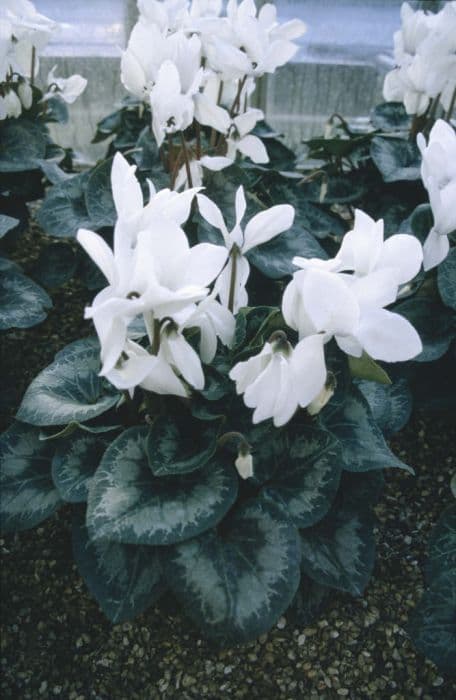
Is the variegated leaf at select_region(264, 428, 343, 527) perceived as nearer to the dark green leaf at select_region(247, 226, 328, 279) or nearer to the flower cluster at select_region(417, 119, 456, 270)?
the flower cluster at select_region(417, 119, 456, 270)

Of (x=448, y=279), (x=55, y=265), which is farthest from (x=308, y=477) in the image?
(x=55, y=265)

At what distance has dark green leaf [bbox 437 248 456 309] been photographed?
1.45 m

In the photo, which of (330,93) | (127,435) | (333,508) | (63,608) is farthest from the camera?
(330,93)

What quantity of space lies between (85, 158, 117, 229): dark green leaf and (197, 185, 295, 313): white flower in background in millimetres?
643

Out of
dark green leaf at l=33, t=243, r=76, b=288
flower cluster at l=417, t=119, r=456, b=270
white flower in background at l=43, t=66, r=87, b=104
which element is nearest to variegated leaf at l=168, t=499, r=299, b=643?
flower cluster at l=417, t=119, r=456, b=270

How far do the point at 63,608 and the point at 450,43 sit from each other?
161cm

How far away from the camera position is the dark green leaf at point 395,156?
1949mm

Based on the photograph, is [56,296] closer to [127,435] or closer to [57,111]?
[57,111]

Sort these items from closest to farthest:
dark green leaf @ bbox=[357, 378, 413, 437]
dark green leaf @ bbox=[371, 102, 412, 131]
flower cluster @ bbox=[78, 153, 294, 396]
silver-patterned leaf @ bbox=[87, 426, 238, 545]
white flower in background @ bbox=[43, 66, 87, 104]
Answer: flower cluster @ bbox=[78, 153, 294, 396] → silver-patterned leaf @ bbox=[87, 426, 238, 545] → dark green leaf @ bbox=[357, 378, 413, 437] → white flower in background @ bbox=[43, 66, 87, 104] → dark green leaf @ bbox=[371, 102, 412, 131]

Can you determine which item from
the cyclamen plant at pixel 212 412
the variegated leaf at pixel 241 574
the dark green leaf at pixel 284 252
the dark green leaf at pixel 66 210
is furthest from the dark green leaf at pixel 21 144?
the variegated leaf at pixel 241 574

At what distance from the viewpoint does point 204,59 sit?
1.73 metres

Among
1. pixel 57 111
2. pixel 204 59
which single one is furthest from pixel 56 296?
pixel 204 59

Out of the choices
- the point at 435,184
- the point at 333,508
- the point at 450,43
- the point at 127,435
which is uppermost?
the point at 450,43

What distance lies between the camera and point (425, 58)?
1.75 metres
